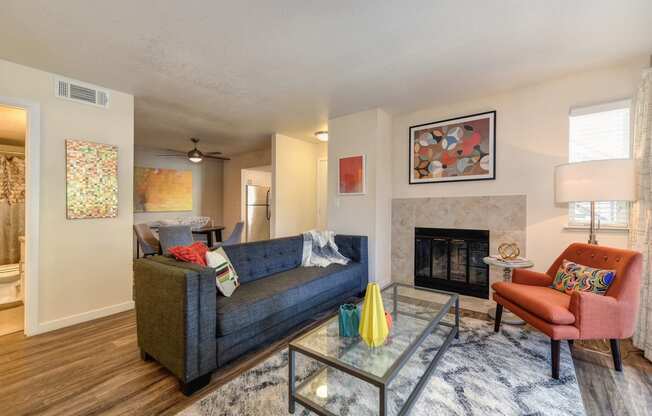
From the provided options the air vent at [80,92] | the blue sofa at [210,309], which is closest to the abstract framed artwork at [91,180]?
the air vent at [80,92]

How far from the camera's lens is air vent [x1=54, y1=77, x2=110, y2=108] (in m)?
2.60

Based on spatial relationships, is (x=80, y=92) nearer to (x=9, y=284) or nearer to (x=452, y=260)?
(x=9, y=284)

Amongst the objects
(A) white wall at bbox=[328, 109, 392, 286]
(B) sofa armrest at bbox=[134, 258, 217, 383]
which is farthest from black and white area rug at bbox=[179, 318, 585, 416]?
(A) white wall at bbox=[328, 109, 392, 286]

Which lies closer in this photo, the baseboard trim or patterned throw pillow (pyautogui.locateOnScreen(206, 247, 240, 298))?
patterned throw pillow (pyautogui.locateOnScreen(206, 247, 240, 298))

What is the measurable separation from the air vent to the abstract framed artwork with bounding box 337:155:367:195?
2784mm

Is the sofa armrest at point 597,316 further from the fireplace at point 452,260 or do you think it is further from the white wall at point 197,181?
the white wall at point 197,181

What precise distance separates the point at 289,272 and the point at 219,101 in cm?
221

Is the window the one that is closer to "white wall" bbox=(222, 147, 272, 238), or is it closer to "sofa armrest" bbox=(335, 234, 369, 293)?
"sofa armrest" bbox=(335, 234, 369, 293)

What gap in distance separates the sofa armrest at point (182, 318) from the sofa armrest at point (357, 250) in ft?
6.50

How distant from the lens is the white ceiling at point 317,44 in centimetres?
177

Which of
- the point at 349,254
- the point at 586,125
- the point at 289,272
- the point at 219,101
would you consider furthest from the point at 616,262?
the point at 219,101

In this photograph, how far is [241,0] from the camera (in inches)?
66.7

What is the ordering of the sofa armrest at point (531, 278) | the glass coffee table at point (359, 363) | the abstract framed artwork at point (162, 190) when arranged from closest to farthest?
the glass coffee table at point (359, 363) < the sofa armrest at point (531, 278) < the abstract framed artwork at point (162, 190)

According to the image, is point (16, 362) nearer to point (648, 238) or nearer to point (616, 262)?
point (616, 262)
